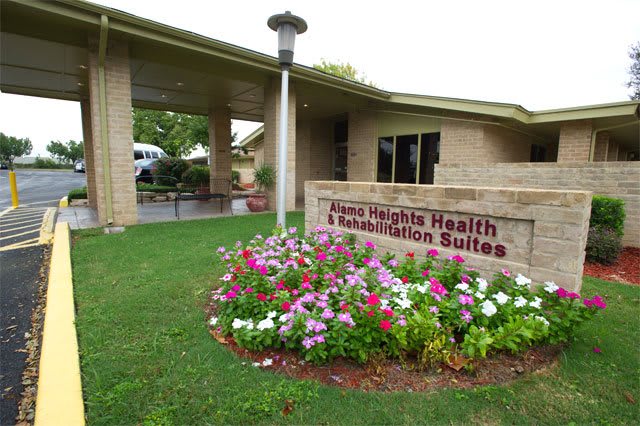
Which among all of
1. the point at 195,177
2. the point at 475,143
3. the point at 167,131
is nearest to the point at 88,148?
the point at 195,177

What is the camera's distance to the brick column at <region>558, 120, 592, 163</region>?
868 centimetres

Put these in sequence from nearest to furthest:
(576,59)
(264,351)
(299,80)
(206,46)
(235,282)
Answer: (264,351) < (235,282) < (206,46) < (299,80) < (576,59)

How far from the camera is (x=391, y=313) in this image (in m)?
2.23

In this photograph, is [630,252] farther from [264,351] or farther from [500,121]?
[264,351]

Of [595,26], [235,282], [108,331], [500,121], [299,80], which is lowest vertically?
[108,331]

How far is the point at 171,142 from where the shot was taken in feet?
91.5

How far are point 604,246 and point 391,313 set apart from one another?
15.3ft

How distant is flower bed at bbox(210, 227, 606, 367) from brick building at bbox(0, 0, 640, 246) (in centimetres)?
486

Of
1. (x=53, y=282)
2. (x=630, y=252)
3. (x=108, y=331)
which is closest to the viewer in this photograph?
(x=108, y=331)

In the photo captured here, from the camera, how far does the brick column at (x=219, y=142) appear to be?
1275 cm

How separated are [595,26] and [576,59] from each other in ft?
31.4

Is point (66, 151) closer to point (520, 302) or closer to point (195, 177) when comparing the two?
point (195, 177)

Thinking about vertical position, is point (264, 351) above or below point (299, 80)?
below

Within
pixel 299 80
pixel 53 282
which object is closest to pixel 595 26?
pixel 299 80
